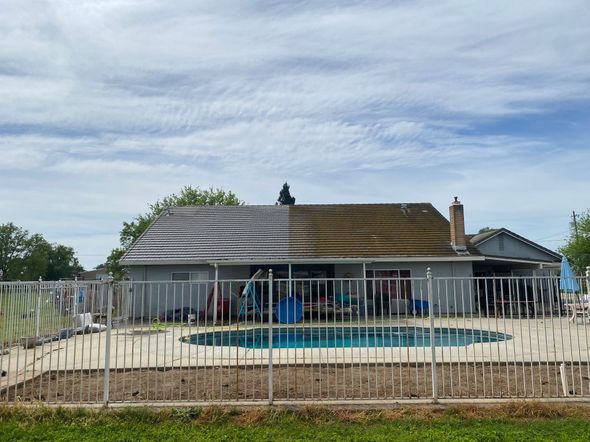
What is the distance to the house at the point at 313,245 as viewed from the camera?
75.5ft

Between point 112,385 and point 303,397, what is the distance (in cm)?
328

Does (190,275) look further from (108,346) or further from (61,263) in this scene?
(61,263)

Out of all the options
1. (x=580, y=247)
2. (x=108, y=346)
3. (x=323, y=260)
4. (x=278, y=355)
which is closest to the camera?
(x=108, y=346)

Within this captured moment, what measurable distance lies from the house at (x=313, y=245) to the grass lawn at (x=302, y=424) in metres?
14.5

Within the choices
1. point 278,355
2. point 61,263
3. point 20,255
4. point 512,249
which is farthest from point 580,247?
point 61,263

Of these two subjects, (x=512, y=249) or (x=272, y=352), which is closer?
(x=272, y=352)

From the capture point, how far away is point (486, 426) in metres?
5.86

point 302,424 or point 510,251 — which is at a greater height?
point 510,251

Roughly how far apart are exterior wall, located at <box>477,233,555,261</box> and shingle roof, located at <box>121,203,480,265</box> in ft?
12.1

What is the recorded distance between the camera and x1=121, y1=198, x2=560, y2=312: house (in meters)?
23.0

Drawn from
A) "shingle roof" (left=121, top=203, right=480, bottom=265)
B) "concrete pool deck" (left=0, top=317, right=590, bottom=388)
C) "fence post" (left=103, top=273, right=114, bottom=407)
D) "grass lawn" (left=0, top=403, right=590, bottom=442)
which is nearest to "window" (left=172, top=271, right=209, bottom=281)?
"shingle roof" (left=121, top=203, right=480, bottom=265)

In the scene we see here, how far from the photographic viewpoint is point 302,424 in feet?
19.8

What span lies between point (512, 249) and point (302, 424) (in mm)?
26299

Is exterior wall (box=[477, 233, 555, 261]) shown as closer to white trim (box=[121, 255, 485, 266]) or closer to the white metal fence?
white trim (box=[121, 255, 485, 266])
